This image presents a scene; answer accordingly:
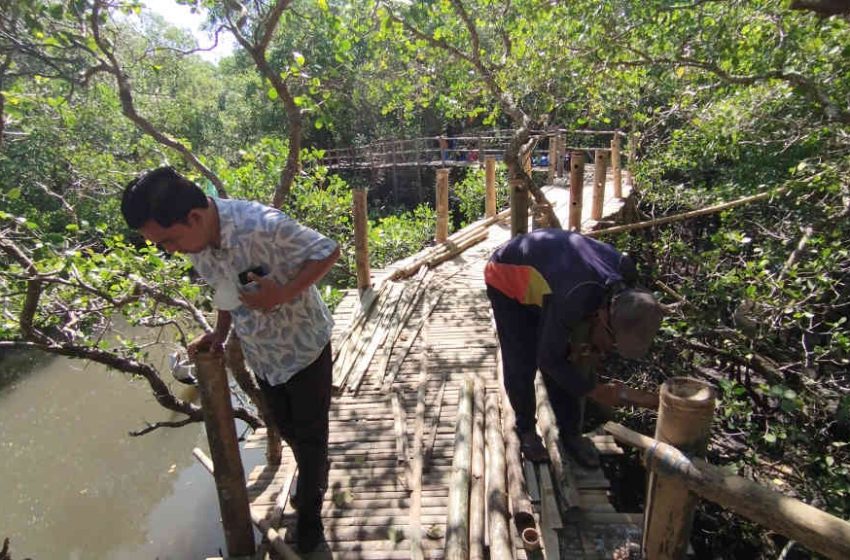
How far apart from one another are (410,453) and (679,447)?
205 centimetres

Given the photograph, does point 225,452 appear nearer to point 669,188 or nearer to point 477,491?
point 477,491

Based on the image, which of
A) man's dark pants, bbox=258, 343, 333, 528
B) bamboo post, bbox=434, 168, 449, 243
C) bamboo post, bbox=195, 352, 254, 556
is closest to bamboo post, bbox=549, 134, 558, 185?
bamboo post, bbox=434, 168, 449, 243

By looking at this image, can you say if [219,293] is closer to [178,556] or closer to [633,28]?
[633,28]

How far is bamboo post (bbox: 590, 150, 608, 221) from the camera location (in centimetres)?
893

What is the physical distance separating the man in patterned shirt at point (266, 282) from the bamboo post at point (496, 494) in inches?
33.5

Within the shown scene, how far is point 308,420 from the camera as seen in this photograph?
232 centimetres

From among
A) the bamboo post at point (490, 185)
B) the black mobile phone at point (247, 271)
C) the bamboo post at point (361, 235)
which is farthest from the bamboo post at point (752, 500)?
the bamboo post at point (490, 185)

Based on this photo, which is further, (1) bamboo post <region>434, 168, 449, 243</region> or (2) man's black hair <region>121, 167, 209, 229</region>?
(1) bamboo post <region>434, 168, 449, 243</region>

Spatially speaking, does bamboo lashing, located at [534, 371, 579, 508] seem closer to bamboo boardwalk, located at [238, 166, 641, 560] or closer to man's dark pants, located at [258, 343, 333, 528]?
bamboo boardwalk, located at [238, 166, 641, 560]

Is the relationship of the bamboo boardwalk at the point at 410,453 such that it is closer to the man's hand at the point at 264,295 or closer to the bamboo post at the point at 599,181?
the man's hand at the point at 264,295

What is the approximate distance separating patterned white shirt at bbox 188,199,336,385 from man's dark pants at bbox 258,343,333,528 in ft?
0.28

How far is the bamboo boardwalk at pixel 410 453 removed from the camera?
8.59 ft

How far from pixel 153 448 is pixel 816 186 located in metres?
9.95

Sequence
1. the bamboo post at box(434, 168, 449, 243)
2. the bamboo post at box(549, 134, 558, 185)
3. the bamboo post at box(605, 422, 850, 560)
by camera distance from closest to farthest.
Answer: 1. the bamboo post at box(605, 422, 850, 560)
2. the bamboo post at box(434, 168, 449, 243)
3. the bamboo post at box(549, 134, 558, 185)
